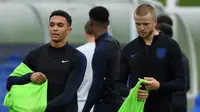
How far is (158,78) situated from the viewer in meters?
7.39

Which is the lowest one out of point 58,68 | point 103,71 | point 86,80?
point 86,80

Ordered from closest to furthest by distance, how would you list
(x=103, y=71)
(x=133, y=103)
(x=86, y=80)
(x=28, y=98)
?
1. (x=133, y=103)
2. (x=28, y=98)
3. (x=103, y=71)
4. (x=86, y=80)

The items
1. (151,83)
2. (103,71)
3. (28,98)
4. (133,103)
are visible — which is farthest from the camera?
(103,71)

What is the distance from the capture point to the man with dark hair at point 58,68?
746cm

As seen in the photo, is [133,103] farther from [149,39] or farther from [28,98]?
[28,98]

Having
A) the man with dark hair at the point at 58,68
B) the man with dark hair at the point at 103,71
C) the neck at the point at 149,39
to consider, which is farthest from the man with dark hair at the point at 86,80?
the neck at the point at 149,39

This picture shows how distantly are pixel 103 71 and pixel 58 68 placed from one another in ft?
4.10

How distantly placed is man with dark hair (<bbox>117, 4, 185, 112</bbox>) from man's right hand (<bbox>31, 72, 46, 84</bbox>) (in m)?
0.67

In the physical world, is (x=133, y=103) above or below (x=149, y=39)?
below

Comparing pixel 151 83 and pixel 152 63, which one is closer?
pixel 151 83

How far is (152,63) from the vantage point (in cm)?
736

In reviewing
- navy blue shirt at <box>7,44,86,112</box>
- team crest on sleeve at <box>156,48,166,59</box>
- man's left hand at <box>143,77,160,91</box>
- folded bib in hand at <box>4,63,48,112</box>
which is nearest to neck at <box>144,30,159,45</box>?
team crest on sleeve at <box>156,48,166,59</box>

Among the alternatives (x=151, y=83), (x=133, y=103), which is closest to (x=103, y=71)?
(x=133, y=103)

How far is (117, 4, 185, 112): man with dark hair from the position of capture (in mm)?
7312
